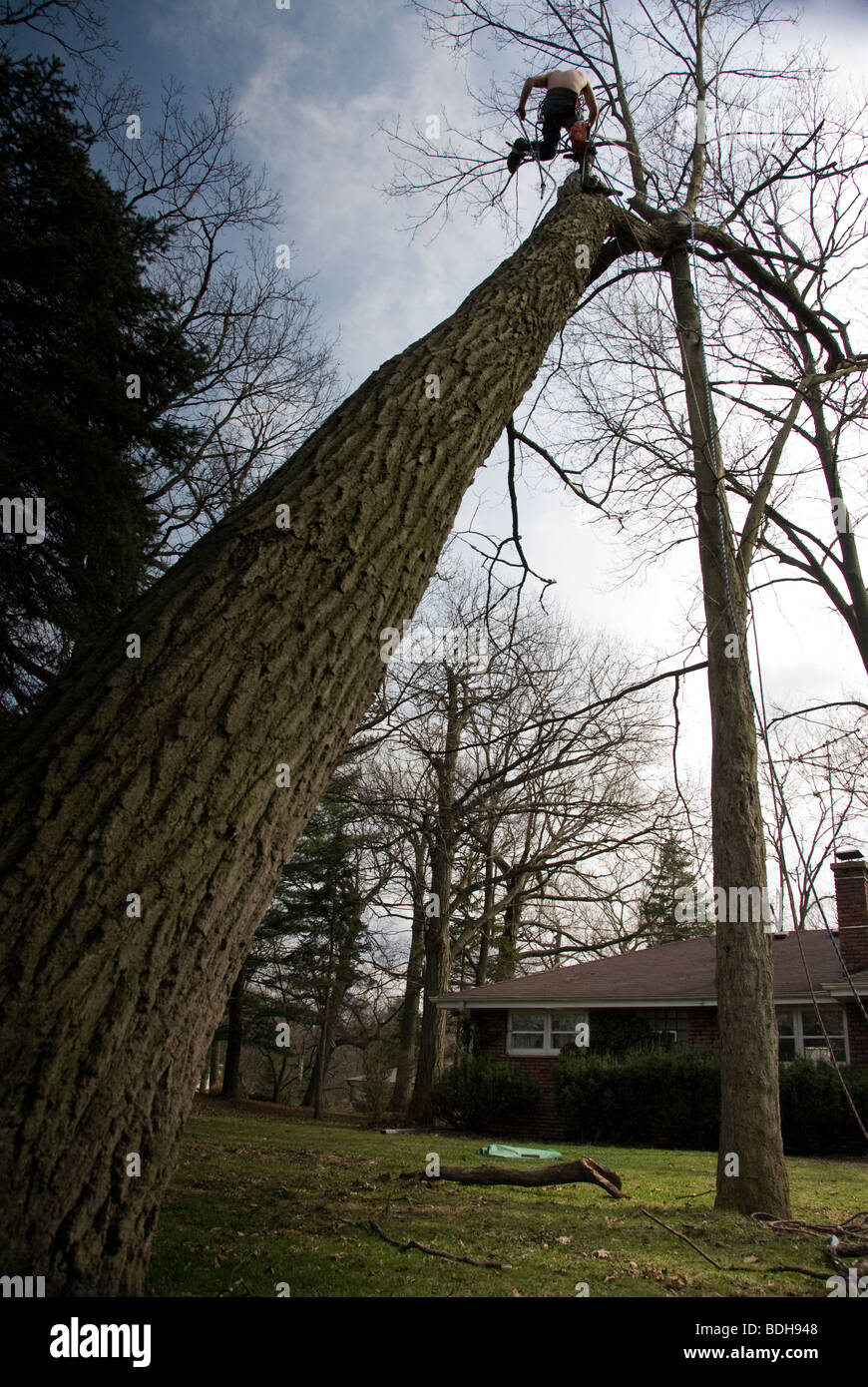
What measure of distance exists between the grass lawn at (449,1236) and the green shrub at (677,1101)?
6110 mm

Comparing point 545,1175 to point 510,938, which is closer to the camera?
point 545,1175

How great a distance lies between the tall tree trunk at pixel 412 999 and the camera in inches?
879

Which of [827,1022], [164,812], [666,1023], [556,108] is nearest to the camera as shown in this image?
[164,812]

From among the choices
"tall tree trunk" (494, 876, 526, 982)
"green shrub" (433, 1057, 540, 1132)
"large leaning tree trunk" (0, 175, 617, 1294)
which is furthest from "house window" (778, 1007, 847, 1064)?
"large leaning tree trunk" (0, 175, 617, 1294)

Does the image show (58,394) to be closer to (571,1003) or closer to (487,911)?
(571,1003)

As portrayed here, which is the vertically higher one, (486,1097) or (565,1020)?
(565,1020)

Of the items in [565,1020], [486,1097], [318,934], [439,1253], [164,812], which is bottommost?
[486,1097]

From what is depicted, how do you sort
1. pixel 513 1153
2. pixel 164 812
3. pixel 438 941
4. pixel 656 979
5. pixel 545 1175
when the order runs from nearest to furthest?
pixel 164 812
pixel 545 1175
pixel 513 1153
pixel 656 979
pixel 438 941

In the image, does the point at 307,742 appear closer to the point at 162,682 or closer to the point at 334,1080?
the point at 162,682

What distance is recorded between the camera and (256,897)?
6.06 feet

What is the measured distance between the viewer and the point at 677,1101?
50.2 feet

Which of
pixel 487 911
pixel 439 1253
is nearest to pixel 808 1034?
pixel 487 911

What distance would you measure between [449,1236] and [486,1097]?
1411 cm
